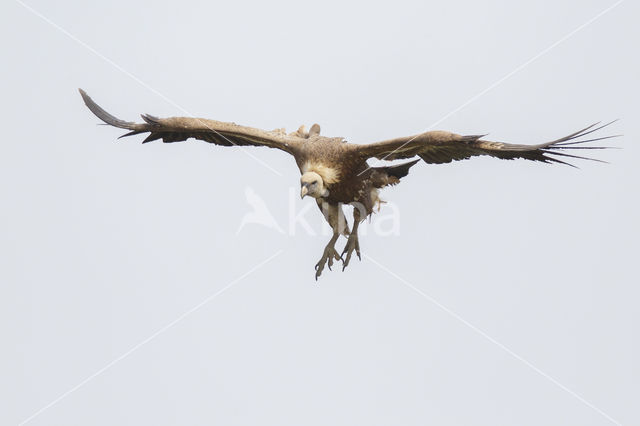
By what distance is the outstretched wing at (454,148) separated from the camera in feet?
33.0

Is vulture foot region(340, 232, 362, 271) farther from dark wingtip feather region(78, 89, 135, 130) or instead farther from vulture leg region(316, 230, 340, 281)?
dark wingtip feather region(78, 89, 135, 130)

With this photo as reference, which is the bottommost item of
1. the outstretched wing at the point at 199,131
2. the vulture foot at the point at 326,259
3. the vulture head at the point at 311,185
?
the vulture foot at the point at 326,259

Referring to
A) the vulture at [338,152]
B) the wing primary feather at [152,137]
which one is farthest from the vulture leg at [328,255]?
the wing primary feather at [152,137]

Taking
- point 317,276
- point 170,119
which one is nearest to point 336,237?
point 317,276

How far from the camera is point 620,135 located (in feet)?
31.0

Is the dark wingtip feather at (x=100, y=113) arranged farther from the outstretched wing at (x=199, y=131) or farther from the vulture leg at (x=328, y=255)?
the vulture leg at (x=328, y=255)

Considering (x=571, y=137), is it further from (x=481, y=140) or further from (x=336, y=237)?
(x=336, y=237)

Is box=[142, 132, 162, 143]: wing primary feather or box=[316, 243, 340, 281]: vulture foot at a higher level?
box=[142, 132, 162, 143]: wing primary feather

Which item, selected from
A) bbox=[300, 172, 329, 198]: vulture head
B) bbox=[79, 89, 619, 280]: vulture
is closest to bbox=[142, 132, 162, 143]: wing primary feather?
bbox=[79, 89, 619, 280]: vulture

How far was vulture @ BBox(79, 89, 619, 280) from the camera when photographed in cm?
1064

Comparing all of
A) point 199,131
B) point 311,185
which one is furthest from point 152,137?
point 311,185

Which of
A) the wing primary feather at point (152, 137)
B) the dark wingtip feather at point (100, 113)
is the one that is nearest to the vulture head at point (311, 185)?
the wing primary feather at point (152, 137)

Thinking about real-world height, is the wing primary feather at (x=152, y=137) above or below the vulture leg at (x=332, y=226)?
above

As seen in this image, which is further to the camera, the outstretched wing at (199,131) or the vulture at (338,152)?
the outstretched wing at (199,131)
